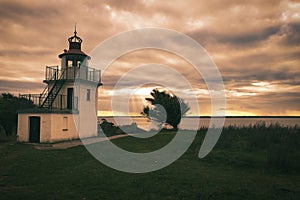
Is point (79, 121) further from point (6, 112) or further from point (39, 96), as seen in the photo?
point (6, 112)

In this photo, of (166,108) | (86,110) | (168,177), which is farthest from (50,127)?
(166,108)

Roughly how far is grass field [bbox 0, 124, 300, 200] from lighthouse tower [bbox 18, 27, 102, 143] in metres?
6.96

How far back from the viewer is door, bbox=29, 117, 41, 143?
2292 cm

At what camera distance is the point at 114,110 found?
30.5 metres

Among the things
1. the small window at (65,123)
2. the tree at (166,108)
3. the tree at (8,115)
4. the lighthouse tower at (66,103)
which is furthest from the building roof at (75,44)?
the tree at (166,108)

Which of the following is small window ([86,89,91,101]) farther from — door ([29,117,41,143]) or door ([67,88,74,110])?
door ([29,117,41,143])

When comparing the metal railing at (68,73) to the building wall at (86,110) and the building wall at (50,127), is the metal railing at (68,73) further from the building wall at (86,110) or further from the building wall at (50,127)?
the building wall at (50,127)

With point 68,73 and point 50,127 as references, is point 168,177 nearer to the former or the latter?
point 50,127

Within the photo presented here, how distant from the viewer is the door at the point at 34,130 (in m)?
22.9

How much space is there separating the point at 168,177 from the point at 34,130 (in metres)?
16.8

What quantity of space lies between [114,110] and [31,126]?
990 centimetres

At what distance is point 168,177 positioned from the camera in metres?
10.5

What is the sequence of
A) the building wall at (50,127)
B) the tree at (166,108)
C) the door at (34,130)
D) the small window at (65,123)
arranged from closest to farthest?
the building wall at (50,127), the door at (34,130), the small window at (65,123), the tree at (166,108)

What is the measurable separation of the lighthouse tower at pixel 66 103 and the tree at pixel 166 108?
9.37 metres
